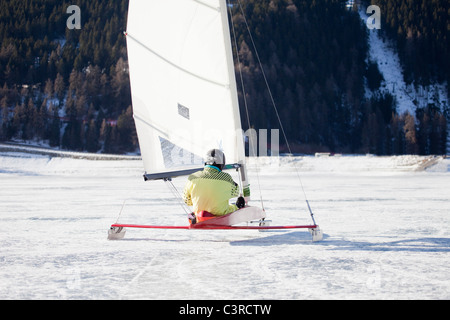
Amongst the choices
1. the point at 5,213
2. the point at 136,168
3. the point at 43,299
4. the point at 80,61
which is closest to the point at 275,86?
the point at 80,61

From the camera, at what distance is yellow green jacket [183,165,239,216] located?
24.7 feet

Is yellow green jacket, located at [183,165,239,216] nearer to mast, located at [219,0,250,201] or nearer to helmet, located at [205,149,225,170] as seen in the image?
helmet, located at [205,149,225,170]

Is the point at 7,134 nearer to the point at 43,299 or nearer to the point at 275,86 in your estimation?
the point at 275,86

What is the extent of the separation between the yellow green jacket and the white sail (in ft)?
3.47

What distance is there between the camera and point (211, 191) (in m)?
7.51

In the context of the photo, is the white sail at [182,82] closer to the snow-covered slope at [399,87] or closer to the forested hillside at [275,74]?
the forested hillside at [275,74]

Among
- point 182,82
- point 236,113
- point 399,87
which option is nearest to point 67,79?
point 399,87

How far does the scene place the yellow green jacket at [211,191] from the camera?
7.52 meters

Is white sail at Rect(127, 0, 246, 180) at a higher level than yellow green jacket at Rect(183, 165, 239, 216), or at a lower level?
higher

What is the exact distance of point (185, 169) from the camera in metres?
8.90

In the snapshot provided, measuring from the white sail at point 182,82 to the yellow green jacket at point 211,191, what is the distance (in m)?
1.06

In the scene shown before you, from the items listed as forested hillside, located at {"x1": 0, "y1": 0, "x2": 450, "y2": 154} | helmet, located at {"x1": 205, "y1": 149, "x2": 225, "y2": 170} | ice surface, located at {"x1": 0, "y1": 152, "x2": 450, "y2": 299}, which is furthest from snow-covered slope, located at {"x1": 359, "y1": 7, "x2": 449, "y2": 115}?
helmet, located at {"x1": 205, "y1": 149, "x2": 225, "y2": 170}

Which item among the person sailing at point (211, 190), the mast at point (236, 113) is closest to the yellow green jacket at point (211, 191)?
the person sailing at point (211, 190)
